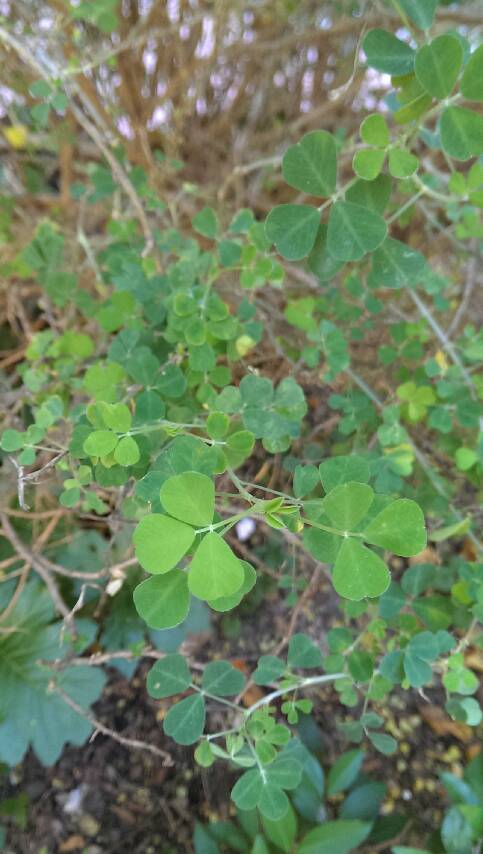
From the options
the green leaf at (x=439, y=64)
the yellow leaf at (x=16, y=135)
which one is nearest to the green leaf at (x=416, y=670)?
the green leaf at (x=439, y=64)

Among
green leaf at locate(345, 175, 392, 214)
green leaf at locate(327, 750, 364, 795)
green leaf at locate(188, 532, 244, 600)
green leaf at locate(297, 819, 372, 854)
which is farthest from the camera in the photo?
green leaf at locate(327, 750, 364, 795)

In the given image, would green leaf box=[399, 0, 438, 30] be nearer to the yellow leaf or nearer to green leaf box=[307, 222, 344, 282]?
green leaf box=[307, 222, 344, 282]

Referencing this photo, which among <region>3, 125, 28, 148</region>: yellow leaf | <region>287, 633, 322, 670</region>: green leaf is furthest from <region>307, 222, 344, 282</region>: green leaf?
<region>3, 125, 28, 148</region>: yellow leaf

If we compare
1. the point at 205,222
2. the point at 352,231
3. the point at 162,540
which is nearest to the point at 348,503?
the point at 162,540

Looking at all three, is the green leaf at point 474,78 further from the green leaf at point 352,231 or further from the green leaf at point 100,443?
the green leaf at point 100,443

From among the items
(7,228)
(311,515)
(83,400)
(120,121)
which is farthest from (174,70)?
(311,515)

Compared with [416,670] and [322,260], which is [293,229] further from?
[416,670]

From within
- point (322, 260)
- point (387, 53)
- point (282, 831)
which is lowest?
point (282, 831)

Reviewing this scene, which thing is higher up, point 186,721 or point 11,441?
point 11,441
